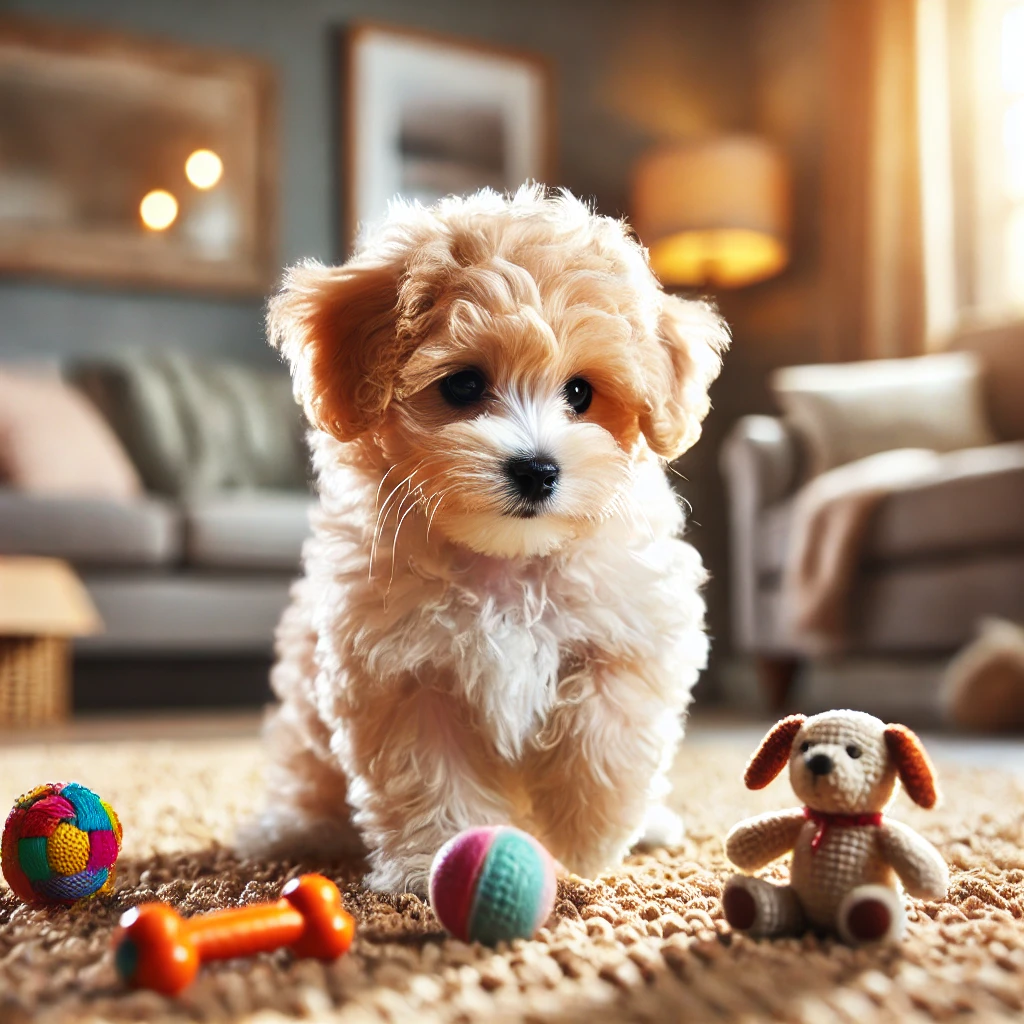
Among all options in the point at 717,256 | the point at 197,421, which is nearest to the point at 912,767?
the point at 197,421

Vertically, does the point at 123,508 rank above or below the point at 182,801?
above

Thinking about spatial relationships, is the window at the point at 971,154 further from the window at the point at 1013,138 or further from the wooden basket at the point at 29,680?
the wooden basket at the point at 29,680

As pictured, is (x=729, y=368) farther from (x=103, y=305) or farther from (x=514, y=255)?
(x=514, y=255)

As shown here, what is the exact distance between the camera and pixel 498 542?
116cm

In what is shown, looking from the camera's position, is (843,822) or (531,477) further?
(531,477)

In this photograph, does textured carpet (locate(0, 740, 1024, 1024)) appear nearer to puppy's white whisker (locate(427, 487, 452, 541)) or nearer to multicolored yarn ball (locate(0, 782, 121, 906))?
multicolored yarn ball (locate(0, 782, 121, 906))

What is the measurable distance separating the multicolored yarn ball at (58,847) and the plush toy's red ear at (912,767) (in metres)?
0.74

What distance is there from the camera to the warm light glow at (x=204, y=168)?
520cm

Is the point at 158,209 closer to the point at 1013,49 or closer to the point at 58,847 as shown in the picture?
the point at 1013,49

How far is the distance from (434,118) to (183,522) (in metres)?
2.61

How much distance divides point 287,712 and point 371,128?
14.6ft

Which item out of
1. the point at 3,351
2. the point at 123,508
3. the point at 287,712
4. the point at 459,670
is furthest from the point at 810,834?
the point at 3,351

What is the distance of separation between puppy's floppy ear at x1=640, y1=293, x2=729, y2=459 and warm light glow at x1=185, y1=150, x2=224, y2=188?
4.30 metres

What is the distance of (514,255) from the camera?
1.19 meters
